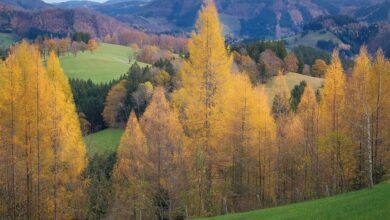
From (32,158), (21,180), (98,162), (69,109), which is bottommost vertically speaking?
(98,162)

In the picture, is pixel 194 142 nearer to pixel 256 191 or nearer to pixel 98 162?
pixel 256 191

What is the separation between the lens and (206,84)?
109ft

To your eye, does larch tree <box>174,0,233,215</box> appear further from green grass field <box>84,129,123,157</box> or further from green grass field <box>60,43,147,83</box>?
green grass field <box>60,43,147,83</box>

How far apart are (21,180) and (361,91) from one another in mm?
29092

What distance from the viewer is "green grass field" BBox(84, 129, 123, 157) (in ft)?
266

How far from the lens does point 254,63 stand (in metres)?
107

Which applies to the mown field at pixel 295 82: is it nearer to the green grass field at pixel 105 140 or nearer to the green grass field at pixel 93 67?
the green grass field at pixel 105 140

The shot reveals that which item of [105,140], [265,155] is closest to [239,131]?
[265,155]

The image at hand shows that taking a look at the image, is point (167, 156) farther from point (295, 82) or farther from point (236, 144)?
point (295, 82)

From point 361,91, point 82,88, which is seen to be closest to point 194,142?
point 361,91

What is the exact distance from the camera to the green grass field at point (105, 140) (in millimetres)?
80969

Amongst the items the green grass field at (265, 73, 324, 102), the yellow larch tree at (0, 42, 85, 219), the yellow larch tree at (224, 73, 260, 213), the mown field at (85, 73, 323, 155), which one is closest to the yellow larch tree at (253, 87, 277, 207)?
the yellow larch tree at (224, 73, 260, 213)

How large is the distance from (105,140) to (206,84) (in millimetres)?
60928

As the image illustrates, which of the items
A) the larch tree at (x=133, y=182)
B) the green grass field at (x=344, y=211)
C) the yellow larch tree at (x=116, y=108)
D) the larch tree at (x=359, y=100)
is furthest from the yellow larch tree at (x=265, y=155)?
the yellow larch tree at (x=116, y=108)
